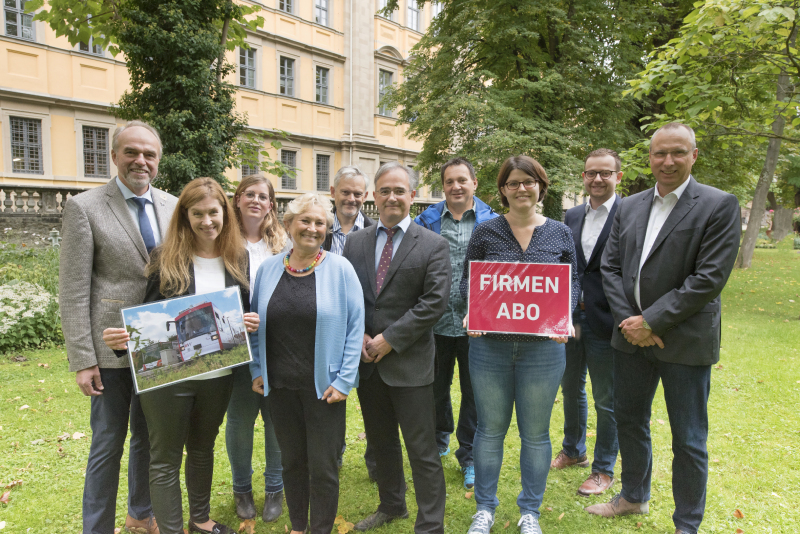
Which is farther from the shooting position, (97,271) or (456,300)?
(456,300)

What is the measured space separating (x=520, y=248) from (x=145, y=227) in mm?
2569

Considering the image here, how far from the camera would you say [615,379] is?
374 centimetres

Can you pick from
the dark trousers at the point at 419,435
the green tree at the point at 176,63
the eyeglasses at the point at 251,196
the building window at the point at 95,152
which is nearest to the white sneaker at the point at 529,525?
the dark trousers at the point at 419,435

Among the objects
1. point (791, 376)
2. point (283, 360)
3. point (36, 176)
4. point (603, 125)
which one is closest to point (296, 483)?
point (283, 360)

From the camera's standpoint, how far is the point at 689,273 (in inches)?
129

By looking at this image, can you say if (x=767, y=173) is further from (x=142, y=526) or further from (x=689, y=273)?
(x=142, y=526)

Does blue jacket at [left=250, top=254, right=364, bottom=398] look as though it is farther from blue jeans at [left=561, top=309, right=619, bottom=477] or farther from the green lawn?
blue jeans at [left=561, top=309, right=619, bottom=477]

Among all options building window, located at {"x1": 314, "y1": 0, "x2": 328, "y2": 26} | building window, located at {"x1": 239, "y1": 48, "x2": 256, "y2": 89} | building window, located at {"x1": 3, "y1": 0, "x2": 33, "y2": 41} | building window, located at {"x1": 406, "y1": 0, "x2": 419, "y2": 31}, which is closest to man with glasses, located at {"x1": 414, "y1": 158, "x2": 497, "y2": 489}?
building window, located at {"x1": 3, "y1": 0, "x2": 33, "y2": 41}

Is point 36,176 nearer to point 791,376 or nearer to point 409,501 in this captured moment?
point 409,501

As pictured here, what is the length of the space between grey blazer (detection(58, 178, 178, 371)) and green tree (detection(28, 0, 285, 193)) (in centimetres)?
760

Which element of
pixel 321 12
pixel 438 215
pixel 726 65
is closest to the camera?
pixel 438 215

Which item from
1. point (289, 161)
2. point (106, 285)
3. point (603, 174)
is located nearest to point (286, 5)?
point (289, 161)

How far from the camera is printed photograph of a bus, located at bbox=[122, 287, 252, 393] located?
2943 millimetres

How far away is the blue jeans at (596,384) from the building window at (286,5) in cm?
A: 2782
